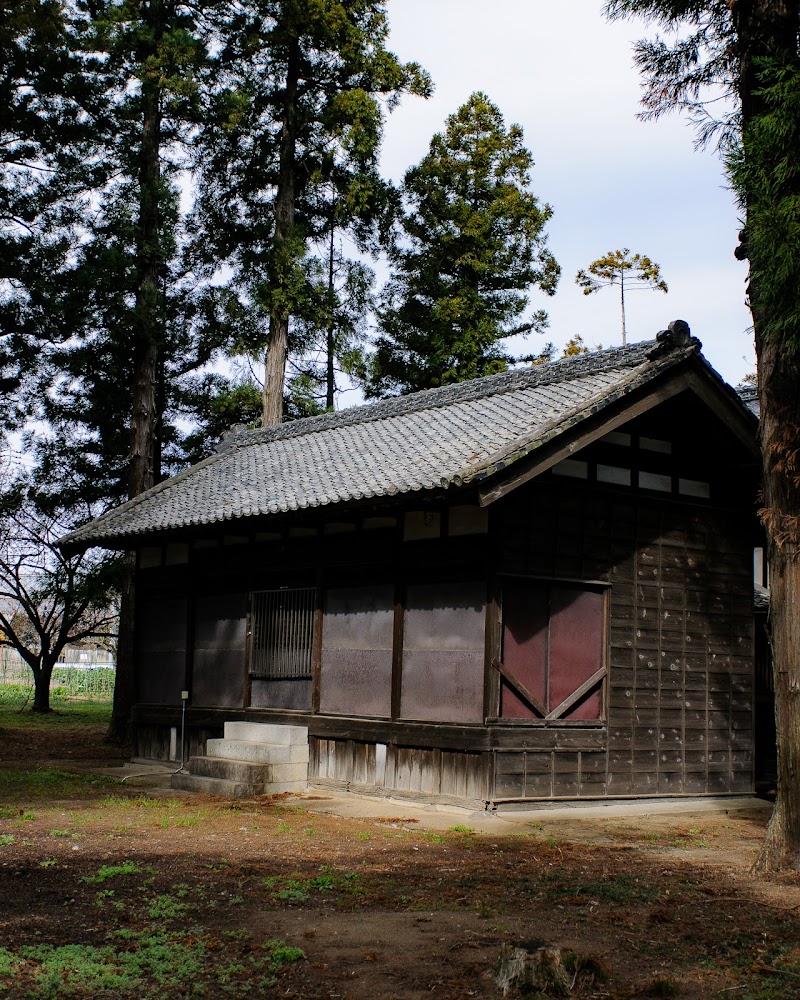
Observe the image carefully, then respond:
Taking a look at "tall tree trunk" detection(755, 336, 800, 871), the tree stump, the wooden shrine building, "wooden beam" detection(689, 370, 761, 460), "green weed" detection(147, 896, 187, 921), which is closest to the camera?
the tree stump

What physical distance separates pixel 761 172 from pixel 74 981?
7.16 metres

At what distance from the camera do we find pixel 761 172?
8.23 meters

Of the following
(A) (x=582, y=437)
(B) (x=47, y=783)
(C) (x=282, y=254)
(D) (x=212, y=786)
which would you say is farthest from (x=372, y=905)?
(C) (x=282, y=254)

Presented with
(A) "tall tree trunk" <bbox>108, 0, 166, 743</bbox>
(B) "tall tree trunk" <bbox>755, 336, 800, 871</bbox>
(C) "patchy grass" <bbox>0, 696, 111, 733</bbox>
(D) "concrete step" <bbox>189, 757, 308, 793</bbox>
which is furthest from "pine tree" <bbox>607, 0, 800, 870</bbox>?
(C) "patchy grass" <bbox>0, 696, 111, 733</bbox>

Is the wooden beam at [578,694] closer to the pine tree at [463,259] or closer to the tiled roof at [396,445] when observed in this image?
the tiled roof at [396,445]

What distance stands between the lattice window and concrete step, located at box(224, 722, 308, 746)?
28.7 inches

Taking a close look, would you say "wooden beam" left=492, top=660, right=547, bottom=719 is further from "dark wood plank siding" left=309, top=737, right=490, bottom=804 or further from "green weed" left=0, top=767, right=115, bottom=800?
"green weed" left=0, top=767, right=115, bottom=800

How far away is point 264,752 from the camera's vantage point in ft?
42.3

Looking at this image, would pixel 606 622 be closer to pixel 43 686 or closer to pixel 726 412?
pixel 726 412

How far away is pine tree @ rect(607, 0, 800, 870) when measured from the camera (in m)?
8.11

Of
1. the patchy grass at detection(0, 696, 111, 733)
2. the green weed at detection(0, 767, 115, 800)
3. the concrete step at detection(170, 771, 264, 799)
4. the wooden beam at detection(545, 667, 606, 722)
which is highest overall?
the wooden beam at detection(545, 667, 606, 722)

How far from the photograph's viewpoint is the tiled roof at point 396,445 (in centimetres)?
1162

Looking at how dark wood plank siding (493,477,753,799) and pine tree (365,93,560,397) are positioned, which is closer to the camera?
dark wood plank siding (493,477,753,799)

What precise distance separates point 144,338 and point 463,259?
31.6ft
